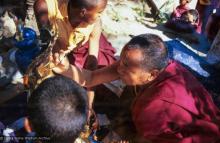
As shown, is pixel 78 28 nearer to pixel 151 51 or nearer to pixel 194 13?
pixel 151 51

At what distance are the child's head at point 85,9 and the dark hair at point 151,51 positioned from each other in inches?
15.2

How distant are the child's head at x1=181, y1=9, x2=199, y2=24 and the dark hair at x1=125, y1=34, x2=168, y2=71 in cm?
314

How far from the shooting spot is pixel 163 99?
8.89ft

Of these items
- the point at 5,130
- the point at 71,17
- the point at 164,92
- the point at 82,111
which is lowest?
the point at 5,130

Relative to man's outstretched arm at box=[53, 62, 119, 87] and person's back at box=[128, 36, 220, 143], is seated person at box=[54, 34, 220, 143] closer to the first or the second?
person's back at box=[128, 36, 220, 143]

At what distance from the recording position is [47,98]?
6.53ft

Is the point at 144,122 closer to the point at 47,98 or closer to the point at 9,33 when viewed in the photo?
the point at 47,98

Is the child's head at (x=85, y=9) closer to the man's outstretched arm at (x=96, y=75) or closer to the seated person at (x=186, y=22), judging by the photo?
the man's outstretched arm at (x=96, y=75)

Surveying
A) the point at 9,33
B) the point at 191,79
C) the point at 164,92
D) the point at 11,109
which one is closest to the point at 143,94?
the point at 164,92

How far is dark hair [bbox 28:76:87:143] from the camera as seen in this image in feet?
6.47

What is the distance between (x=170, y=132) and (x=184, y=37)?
3169mm

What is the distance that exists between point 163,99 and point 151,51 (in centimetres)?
35

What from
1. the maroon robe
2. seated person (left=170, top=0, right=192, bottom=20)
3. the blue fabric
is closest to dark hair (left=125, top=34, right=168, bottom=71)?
the maroon robe

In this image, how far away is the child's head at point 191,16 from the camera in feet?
18.8
